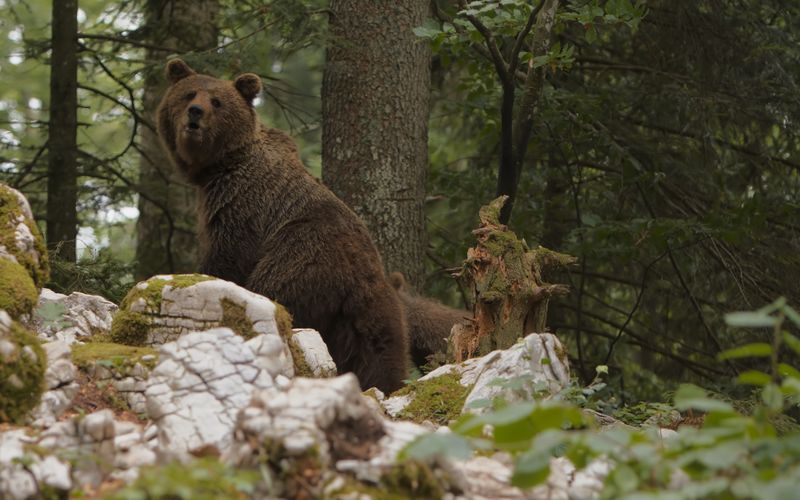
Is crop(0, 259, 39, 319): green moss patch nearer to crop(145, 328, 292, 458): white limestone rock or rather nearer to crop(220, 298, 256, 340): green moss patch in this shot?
crop(220, 298, 256, 340): green moss patch

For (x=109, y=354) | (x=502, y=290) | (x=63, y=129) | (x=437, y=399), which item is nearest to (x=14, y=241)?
(x=109, y=354)

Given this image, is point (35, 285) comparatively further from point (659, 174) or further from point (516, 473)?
point (659, 174)

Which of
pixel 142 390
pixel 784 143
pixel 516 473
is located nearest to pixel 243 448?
pixel 516 473

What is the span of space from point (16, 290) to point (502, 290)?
2.98m

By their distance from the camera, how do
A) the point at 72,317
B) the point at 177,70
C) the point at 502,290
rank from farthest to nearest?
the point at 177,70 → the point at 502,290 → the point at 72,317

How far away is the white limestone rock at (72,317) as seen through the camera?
5.02 m

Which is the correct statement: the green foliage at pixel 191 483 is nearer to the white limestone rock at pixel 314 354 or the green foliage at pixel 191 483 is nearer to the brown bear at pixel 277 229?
the white limestone rock at pixel 314 354

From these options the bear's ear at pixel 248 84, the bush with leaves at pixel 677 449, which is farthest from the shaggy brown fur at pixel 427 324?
the bush with leaves at pixel 677 449

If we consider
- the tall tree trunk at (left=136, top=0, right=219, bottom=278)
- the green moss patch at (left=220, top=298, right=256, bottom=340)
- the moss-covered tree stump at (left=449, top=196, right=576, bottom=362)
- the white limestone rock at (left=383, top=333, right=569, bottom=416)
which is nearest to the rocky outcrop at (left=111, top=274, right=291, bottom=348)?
the green moss patch at (left=220, top=298, right=256, bottom=340)

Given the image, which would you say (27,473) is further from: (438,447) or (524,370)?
(524,370)

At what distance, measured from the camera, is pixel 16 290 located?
15.4ft

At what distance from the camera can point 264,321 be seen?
5047 millimetres

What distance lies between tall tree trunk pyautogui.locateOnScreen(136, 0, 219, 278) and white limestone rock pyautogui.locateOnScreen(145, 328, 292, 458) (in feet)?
20.4

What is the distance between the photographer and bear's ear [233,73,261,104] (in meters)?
7.88
